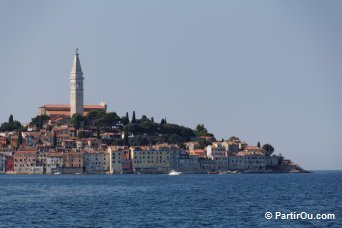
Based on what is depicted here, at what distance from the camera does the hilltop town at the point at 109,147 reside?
12794cm

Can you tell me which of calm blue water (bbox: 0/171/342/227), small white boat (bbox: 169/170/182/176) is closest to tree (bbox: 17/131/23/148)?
small white boat (bbox: 169/170/182/176)

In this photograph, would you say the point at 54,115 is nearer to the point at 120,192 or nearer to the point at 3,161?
the point at 3,161

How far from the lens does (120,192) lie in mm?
65125

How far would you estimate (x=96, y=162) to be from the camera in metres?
128

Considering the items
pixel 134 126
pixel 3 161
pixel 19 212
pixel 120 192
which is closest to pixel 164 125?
pixel 134 126

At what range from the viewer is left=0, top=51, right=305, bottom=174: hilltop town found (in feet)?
420

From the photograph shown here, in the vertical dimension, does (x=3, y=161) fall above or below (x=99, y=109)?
below

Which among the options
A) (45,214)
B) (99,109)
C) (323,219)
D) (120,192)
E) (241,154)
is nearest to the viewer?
(323,219)

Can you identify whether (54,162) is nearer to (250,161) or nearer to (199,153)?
(199,153)

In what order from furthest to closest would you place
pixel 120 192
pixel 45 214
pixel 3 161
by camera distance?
pixel 3 161 < pixel 120 192 < pixel 45 214

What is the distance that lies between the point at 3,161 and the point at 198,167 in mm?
28061

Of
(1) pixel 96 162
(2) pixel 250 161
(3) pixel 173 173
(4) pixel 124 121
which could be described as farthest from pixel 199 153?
(1) pixel 96 162

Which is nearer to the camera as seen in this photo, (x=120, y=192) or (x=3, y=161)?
(x=120, y=192)

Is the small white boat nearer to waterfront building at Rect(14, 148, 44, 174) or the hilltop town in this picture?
the hilltop town
